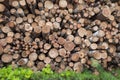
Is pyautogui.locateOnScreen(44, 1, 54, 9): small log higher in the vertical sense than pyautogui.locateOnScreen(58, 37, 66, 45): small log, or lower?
higher

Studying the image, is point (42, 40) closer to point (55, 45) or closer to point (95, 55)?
point (55, 45)

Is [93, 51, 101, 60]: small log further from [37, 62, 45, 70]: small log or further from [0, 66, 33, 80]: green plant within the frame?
[0, 66, 33, 80]: green plant

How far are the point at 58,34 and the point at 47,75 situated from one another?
57 cm

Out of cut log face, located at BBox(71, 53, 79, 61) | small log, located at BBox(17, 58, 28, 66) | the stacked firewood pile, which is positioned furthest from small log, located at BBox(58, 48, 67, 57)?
small log, located at BBox(17, 58, 28, 66)

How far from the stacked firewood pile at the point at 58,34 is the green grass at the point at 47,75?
98 mm

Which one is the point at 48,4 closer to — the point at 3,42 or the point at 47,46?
the point at 47,46

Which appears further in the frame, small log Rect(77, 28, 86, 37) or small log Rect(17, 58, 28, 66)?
small log Rect(77, 28, 86, 37)

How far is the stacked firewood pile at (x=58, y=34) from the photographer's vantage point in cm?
398

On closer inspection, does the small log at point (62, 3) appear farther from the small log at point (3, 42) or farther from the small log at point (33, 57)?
the small log at point (3, 42)

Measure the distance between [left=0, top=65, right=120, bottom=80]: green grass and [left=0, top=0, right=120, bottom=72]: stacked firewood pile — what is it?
0.32ft

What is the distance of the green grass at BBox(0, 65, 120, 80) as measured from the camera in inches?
148

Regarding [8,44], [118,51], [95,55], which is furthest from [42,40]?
[118,51]

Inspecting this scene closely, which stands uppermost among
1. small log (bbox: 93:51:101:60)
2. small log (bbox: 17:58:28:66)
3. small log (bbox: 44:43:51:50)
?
small log (bbox: 44:43:51:50)

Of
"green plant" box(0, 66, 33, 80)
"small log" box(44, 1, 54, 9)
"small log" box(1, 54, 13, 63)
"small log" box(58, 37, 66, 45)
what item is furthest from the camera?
"small log" box(44, 1, 54, 9)
